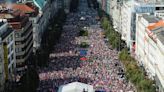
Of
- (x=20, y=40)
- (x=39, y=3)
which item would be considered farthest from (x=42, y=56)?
(x=39, y=3)

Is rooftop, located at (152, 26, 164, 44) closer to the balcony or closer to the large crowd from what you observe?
the large crowd

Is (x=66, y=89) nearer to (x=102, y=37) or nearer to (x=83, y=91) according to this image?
(x=83, y=91)

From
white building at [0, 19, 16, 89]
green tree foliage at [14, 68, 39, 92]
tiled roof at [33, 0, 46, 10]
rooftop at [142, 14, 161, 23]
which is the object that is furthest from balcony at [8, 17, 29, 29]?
tiled roof at [33, 0, 46, 10]

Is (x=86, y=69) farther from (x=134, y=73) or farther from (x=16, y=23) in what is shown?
(x=16, y=23)

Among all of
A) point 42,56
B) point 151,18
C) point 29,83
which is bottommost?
point 42,56

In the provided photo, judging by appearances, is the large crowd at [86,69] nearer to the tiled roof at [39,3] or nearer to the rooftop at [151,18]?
the rooftop at [151,18]

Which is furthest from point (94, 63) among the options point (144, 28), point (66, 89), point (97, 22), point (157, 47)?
point (97, 22)

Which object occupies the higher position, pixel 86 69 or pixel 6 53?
pixel 6 53

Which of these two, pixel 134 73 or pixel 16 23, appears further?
pixel 16 23
